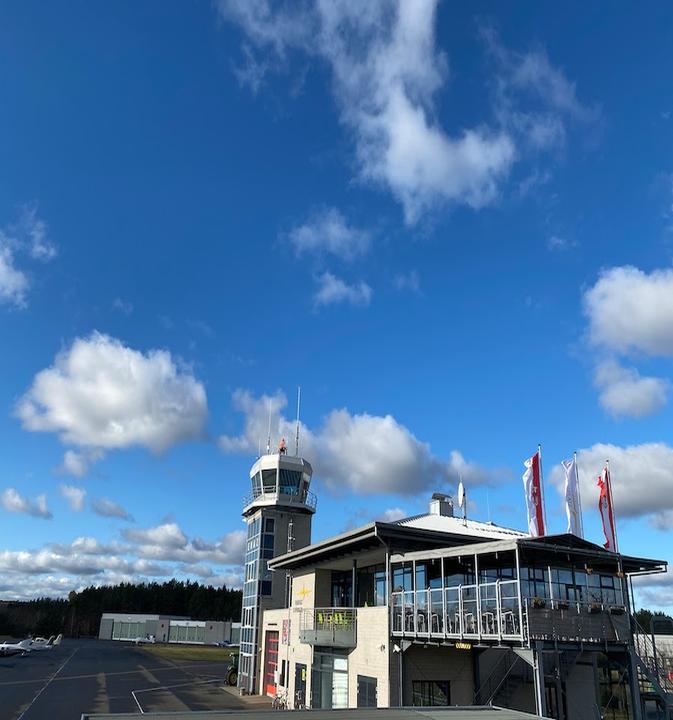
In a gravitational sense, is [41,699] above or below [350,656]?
below

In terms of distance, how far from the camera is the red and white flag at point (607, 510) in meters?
27.5

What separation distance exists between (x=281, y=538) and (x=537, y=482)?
25.8m

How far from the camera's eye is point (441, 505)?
131ft

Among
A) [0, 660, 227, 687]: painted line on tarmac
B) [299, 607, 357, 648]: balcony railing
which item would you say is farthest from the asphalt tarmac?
[299, 607, 357, 648]: balcony railing

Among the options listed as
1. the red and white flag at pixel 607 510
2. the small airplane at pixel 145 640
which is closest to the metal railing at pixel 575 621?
the red and white flag at pixel 607 510

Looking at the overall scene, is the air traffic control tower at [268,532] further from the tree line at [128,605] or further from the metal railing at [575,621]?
the tree line at [128,605]

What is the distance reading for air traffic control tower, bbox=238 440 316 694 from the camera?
162 ft

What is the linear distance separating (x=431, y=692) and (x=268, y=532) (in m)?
26.8

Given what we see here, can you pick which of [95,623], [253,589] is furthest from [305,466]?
[95,623]

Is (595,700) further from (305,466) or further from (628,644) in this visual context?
(305,466)

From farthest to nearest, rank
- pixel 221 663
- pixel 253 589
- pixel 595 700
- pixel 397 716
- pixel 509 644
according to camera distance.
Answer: pixel 221 663
pixel 253 589
pixel 595 700
pixel 509 644
pixel 397 716

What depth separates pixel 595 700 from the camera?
85.7ft

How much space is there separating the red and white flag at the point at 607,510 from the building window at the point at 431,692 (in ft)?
30.9

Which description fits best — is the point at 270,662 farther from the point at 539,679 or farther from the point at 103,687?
the point at 539,679
